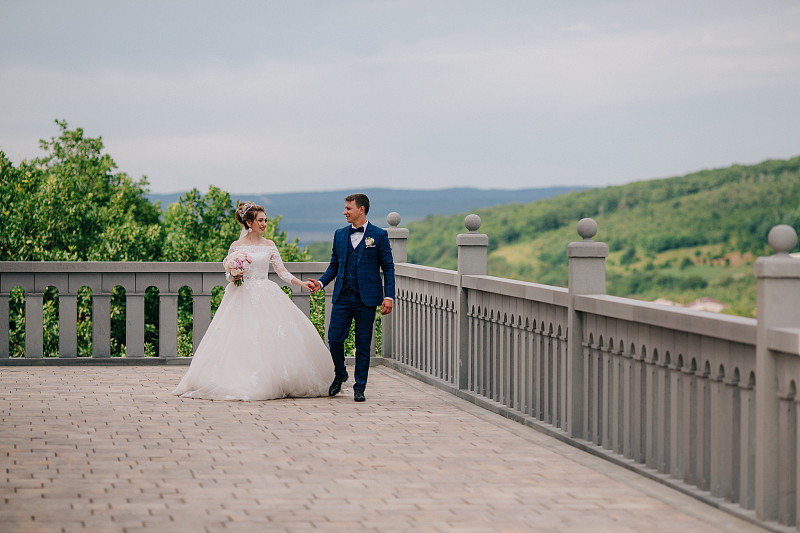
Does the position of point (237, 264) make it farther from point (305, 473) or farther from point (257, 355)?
point (305, 473)

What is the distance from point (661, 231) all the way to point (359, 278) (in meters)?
107

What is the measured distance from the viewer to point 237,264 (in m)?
11.7

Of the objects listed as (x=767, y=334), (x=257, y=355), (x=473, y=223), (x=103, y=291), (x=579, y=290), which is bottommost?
(x=257, y=355)

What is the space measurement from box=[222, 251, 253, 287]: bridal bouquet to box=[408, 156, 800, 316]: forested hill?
289 feet

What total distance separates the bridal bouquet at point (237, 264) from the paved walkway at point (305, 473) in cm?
137

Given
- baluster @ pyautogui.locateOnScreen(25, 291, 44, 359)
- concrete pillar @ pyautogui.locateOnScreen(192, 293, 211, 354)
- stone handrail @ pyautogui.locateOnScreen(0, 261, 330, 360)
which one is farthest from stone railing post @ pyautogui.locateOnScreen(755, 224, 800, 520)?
baluster @ pyautogui.locateOnScreen(25, 291, 44, 359)

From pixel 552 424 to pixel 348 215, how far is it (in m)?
3.04

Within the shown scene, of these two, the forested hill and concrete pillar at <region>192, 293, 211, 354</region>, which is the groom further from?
the forested hill

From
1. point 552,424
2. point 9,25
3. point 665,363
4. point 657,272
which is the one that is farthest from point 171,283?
point 657,272

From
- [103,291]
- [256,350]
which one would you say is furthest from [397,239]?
[103,291]

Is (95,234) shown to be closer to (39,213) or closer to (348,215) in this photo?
(39,213)

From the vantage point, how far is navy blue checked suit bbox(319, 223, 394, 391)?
11.1 metres

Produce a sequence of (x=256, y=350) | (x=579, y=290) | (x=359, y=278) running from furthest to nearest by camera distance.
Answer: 1. (x=256, y=350)
2. (x=359, y=278)
3. (x=579, y=290)

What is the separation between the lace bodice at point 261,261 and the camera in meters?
11.9
